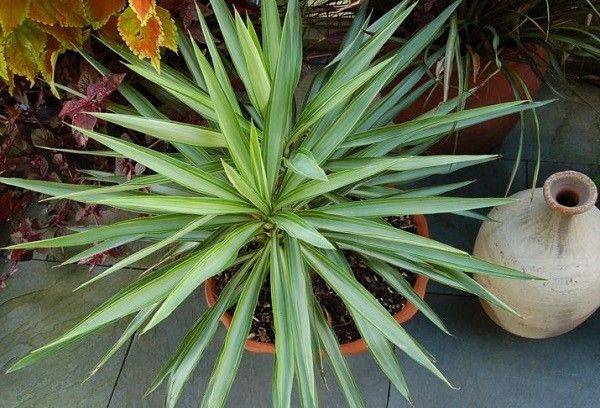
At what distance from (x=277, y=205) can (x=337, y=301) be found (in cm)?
50

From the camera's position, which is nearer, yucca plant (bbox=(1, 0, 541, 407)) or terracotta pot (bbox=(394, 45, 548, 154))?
yucca plant (bbox=(1, 0, 541, 407))

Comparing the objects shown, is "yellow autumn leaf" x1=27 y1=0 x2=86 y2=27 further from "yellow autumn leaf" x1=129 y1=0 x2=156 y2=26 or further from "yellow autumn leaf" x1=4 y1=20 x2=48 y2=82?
"yellow autumn leaf" x1=129 y1=0 x2=156 y2=26

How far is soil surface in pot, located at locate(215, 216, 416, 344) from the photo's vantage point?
5.05ft

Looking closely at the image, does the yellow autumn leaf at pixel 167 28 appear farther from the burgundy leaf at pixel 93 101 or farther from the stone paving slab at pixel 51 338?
the stone paving slab at pixel 51 338

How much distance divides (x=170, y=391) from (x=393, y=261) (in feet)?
1.56

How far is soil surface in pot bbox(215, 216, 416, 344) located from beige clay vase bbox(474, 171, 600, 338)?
213 millimetres

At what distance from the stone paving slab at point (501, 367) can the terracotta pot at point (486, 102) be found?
48 cm

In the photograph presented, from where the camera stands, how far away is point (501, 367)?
168cm

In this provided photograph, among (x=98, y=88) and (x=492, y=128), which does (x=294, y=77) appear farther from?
(x=492, y=128)

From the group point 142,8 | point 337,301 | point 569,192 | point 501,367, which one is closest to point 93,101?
point 142,8

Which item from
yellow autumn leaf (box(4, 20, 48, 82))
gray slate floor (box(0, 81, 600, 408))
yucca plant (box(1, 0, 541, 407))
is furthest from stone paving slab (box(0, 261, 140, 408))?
yellow autumn leaf (box(4, 20, 48, 82))

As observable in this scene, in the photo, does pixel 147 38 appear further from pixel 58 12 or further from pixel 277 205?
pixel 277 205

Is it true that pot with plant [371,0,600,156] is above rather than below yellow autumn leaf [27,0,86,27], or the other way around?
below

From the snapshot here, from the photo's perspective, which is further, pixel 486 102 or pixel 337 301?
pixel 486 102
